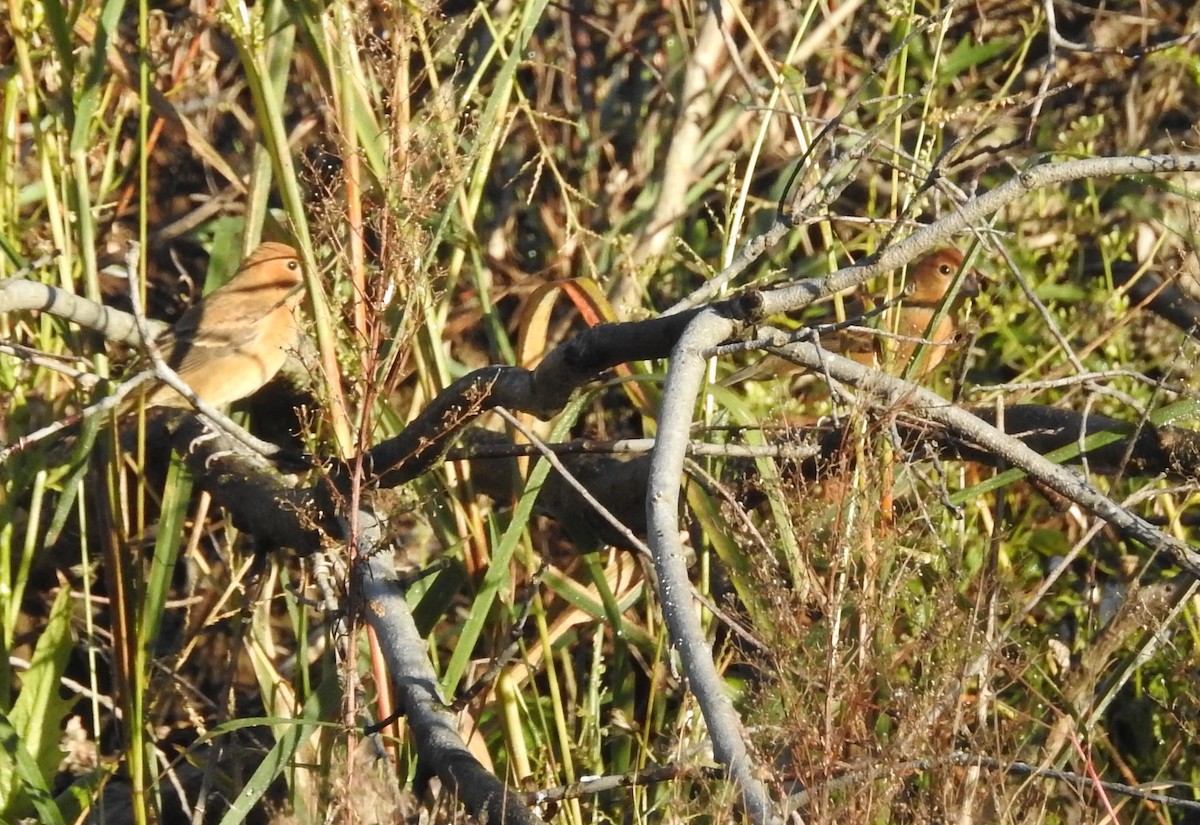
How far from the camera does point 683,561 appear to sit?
169cm

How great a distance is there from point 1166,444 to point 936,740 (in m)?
1.06

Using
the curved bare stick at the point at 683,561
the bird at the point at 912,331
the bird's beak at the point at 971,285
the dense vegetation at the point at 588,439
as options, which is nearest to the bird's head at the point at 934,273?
the bird at the point at 912,331

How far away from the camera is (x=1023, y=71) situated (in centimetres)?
509

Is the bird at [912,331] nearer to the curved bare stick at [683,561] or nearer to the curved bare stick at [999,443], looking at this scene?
the curved bare stick at [999,443]

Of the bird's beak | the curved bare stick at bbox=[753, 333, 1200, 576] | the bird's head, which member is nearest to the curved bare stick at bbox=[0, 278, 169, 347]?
the curved bare stick at bbox=[753, 333, 1200, 576]

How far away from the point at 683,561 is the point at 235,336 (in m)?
2.87

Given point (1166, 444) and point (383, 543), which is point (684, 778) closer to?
point (383, 543)

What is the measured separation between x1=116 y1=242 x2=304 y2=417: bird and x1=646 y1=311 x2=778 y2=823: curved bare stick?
2.26 m

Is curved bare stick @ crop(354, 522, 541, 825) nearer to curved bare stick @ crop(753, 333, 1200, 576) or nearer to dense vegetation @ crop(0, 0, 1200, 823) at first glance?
dense vegetation @ crop(0, 0, 1200, 823)

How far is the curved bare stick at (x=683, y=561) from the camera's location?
1.52 m

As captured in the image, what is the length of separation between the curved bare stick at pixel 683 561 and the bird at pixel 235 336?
226cm

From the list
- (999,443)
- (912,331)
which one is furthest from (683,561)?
(912,331)

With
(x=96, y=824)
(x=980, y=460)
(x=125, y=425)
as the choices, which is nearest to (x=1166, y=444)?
(x=980, y=460)

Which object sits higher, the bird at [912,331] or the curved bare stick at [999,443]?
the curved bare stick at [999,443]
